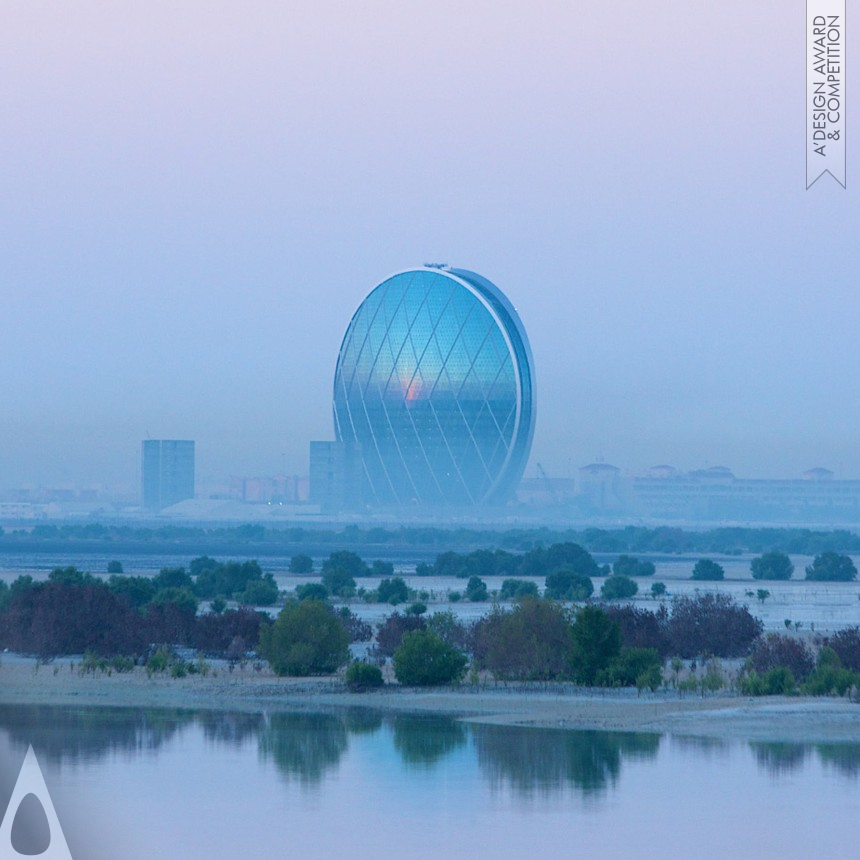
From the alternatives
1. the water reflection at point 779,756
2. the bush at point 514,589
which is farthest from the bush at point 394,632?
the bush at point 514,589

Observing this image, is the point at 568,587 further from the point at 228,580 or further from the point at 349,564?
the point at 349,564

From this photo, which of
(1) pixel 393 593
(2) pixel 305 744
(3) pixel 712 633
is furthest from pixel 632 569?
(2) pixel 305 744

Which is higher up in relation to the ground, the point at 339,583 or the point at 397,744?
the point at 339,583

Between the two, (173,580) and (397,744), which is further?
(173,580)

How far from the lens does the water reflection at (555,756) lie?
16.8 m

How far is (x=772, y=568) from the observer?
59562 millimetres

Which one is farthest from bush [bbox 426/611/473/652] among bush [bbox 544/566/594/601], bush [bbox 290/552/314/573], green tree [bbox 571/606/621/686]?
bush [bbox 290/552/314/573]

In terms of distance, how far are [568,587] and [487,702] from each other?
2422cm

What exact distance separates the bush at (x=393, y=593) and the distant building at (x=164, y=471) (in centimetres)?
11602

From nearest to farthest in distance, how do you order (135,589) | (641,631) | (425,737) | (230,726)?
1. (425,737)
2. (230,726)
3. (641,631)
4. (135,589)

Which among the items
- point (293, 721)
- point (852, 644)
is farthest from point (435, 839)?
point (852, 644)

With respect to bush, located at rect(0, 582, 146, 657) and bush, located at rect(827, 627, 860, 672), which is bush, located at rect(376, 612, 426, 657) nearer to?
bush, located at rect(0, 582, 146, 657)

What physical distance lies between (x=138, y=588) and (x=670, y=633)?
13.4 metres

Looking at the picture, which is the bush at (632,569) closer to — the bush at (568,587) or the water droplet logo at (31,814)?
the bush at (568,587)
